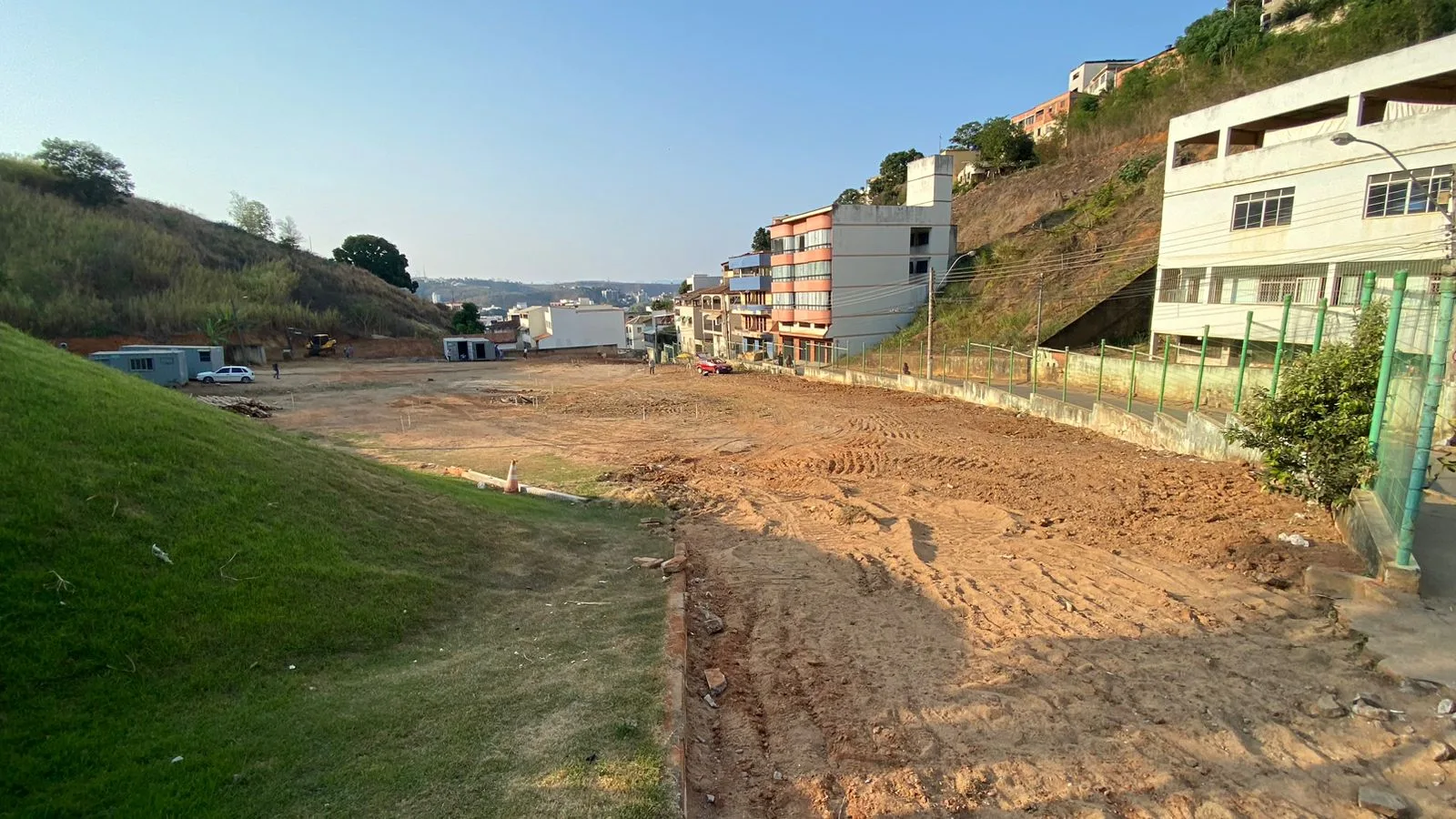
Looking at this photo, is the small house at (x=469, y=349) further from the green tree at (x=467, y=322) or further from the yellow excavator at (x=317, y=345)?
the green tree at (x=467, y=322)

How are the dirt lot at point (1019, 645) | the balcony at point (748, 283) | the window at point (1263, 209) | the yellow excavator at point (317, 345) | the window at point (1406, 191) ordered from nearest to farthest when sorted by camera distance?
the dirt lot at point (1019, 645) < the window at point (1406, 191) < the window at point (1263, 209) < the balcony at point (748, 283) < the yellow excavator at point (317, 345)

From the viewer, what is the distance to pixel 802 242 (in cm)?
5156

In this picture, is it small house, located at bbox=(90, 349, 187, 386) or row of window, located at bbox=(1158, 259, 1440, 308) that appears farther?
small house, located at bbox=(90, 349, 187, 386)

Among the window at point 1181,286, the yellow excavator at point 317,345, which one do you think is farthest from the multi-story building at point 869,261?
the yellow excavator at point 317,345

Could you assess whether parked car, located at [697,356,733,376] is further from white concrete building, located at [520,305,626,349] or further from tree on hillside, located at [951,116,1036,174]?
tree on hillside, located at [951,116,1036,174]

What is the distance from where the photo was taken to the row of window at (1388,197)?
19109 mm

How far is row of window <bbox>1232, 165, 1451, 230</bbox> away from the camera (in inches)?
752

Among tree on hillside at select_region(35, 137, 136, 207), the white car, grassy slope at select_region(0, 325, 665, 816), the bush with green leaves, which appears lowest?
the white car

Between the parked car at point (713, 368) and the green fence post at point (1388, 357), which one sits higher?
the green fence post at point (1388, 357)

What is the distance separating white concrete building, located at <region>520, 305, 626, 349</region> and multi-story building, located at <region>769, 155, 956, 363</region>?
3701cm

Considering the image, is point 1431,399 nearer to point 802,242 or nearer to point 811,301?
point 811,301

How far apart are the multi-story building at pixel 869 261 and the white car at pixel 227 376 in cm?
4008

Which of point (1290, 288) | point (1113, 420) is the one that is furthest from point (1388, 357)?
point (1290, 288)

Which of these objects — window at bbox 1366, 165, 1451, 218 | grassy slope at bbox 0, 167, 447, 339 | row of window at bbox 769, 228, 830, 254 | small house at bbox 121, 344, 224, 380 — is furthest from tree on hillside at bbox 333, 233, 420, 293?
window at bbox 1366, 165, 1451, 218
